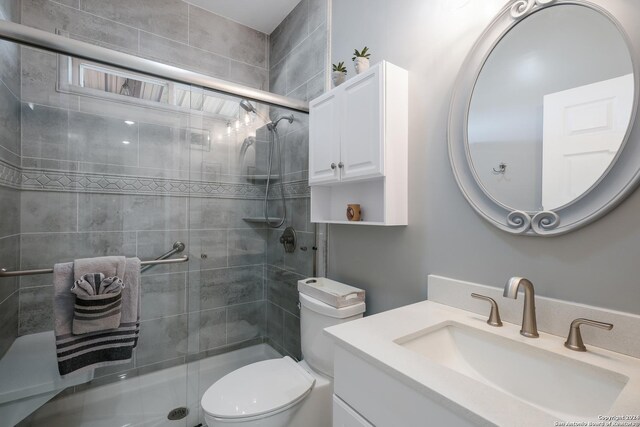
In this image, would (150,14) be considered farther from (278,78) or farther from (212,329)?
(212,329)

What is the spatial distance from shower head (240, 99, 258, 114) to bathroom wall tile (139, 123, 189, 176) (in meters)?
0.39

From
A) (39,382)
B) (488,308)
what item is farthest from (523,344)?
(39,382)

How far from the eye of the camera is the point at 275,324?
6.61ft

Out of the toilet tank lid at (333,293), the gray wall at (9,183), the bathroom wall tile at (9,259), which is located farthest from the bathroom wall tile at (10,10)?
the toilet tank lid at (333,293)

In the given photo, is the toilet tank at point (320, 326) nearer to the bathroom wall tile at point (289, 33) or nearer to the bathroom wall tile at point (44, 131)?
the bathroom wall tile at point (44, 131)

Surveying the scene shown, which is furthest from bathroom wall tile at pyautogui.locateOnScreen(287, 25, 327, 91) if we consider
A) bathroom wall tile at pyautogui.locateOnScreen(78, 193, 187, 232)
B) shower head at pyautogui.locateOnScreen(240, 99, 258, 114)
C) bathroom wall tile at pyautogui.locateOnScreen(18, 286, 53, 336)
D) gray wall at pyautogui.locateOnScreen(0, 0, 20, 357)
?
bathroom wall tile at pyautogui.locateOnScreen(18, 286, 53, 336)

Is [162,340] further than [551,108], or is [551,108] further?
[162,340]

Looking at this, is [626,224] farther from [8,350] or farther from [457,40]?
[8,350]

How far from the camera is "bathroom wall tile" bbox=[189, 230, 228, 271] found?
5.74 feet

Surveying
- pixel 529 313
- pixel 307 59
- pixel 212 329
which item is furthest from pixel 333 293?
pixel 307 59

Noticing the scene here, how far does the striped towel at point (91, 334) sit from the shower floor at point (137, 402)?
0.27m

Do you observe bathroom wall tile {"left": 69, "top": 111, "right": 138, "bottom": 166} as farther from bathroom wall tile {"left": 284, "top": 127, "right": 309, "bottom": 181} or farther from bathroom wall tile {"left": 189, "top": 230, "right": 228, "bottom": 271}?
bathroom wall tile {"left": 284, "top": 127, "right": 309, "bottom": 181}

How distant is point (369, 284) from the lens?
151 centimetres

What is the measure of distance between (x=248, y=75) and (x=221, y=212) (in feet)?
4.32
